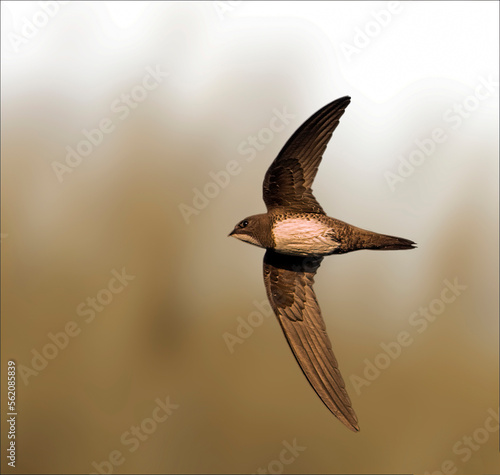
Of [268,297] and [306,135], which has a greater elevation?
[306,135]

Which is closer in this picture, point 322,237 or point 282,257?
point 322,237

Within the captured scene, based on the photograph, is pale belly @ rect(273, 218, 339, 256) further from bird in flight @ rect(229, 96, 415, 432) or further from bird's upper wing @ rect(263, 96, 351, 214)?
bird's upper wing @ rect(263, 96, 351, 214)

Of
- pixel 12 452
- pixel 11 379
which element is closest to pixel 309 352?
pixel 11 379

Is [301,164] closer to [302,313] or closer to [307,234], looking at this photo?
[307,234]

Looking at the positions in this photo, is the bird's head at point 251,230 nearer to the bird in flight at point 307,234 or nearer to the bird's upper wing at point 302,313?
the bird in flight at point 307,234

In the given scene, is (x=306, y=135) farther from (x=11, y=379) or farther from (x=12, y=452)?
(x=12, y=452)

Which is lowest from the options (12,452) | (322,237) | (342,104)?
(12,452)

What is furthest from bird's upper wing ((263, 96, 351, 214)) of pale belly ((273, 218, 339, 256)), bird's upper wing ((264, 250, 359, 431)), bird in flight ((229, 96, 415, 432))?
bird's upper wing ((264, 250, 359, 431))
